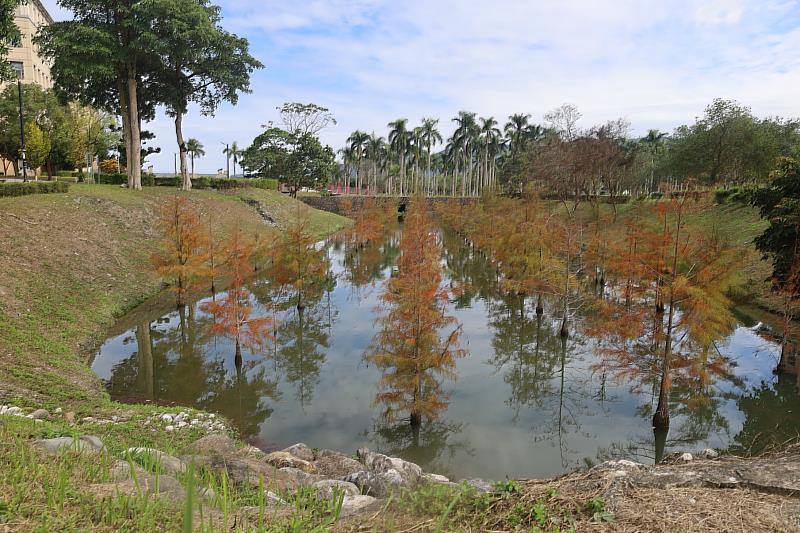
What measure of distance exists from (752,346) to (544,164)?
38.5 metres

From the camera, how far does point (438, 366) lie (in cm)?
1515

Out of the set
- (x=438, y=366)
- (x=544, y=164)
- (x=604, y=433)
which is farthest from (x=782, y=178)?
(x=544, y=164)

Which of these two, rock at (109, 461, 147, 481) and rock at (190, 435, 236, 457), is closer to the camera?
rock at (109, 461, 147, 481)

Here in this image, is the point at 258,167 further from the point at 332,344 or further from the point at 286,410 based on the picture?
the point at 286,410

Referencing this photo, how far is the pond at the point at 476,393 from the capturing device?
13930 mm

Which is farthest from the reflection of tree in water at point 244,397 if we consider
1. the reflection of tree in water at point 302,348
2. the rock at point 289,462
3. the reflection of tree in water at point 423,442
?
the rock at point 289,462

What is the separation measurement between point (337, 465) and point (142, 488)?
7105 mm

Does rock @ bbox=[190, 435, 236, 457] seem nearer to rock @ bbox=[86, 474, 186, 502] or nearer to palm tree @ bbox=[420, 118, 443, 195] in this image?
rock @ bbox=[86, 474, 186, 502]

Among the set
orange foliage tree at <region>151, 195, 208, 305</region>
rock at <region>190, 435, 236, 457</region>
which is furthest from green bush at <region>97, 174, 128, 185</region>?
rock at <region>190, 435, 236, 457</region>

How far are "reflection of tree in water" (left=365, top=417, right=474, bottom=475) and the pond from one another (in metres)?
0.06

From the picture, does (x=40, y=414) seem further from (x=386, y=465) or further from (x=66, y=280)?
(x=66, y=280)

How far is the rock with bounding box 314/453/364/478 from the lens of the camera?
1066cm

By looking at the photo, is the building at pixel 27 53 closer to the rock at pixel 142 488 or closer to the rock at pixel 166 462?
the rock at pixel 166 462

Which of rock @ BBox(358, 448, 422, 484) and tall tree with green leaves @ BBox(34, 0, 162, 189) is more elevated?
tall tree with green leaves @ BBox(34, 0, 162, 189)
